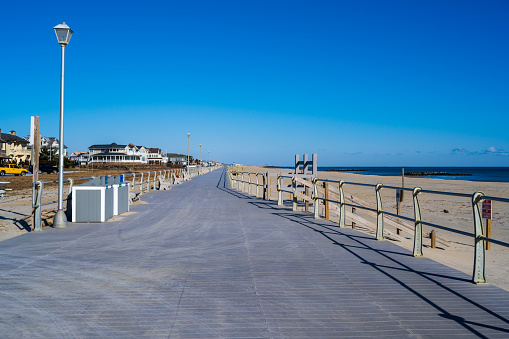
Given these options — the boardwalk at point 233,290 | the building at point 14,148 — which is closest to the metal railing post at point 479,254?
the boardwalk at point 233,290

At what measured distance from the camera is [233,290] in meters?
5.25

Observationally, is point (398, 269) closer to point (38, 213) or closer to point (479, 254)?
point (479, 254)

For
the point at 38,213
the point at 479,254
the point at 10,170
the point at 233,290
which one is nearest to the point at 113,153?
the point at 10,170

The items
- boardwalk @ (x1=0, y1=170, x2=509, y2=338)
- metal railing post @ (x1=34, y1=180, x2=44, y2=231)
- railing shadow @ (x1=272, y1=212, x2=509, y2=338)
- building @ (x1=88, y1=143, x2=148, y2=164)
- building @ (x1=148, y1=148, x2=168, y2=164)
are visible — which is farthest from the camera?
building @ (x1=148, y1=148, x2=168, y2=164)

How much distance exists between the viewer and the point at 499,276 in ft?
28.6

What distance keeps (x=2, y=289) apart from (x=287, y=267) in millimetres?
3901

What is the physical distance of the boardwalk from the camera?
13.4 ft

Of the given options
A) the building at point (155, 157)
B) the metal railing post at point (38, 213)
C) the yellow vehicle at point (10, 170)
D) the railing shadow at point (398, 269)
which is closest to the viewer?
the railing shadow at point (398, 269)

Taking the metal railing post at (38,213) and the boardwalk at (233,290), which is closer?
the boardwalk at (233,290)

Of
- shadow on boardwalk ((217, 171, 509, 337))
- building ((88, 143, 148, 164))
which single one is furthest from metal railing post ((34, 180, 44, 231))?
building ((88, 143, 148, 164))

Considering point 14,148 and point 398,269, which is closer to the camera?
point 398,269

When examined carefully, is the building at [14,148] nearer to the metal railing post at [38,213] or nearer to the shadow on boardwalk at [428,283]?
the metal railing post at [38,213]

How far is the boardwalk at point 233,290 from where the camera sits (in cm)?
409

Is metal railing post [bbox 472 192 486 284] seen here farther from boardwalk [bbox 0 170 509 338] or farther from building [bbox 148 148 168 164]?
building [bbox 148 148 168 164]
